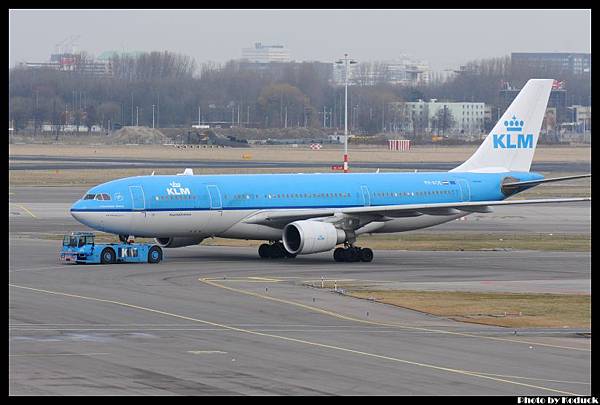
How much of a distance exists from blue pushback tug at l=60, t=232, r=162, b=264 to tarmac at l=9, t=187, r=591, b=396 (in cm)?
88

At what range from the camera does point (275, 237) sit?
5631 cm

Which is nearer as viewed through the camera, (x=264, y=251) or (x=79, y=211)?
(x=79, y=211)

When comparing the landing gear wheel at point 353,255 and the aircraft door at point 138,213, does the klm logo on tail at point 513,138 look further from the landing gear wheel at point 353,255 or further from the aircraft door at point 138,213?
the aircraft door at point 138,213

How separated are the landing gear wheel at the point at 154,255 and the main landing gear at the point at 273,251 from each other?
16.1ft

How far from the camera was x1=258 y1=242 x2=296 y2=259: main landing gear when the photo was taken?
56.9 m

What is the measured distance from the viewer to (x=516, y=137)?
65.6m

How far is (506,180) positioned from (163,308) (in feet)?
92.3

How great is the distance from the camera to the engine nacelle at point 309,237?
2130 inches

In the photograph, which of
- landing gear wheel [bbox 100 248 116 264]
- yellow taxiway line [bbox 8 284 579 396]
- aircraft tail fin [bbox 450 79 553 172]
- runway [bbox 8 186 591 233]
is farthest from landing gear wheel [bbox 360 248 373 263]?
runway [bbox 8 186 591 233]

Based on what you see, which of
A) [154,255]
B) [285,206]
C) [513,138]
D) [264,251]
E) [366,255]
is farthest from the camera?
[513,138]

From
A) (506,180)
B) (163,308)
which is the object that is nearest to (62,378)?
(163,308)

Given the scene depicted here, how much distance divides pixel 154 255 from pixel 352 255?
8115 mm

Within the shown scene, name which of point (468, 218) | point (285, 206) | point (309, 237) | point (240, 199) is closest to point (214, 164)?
point (468, 218)

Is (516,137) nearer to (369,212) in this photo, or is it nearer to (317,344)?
(369,212)
